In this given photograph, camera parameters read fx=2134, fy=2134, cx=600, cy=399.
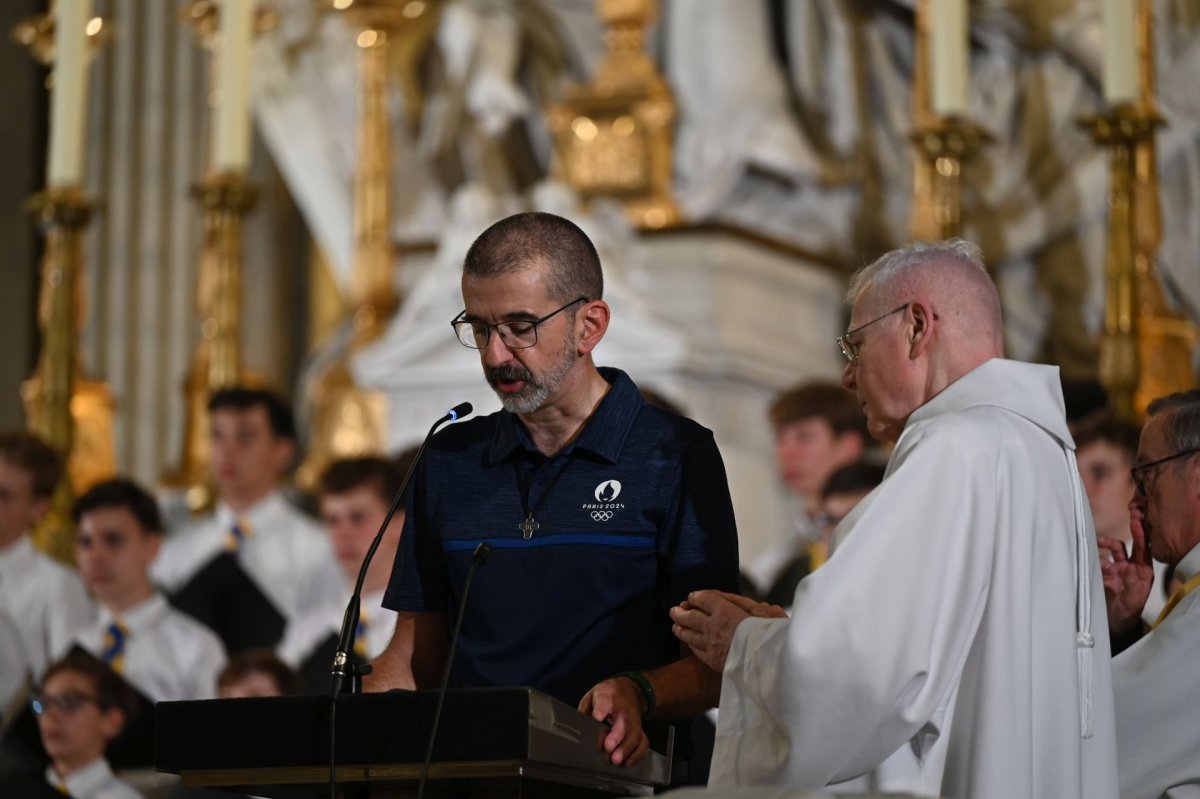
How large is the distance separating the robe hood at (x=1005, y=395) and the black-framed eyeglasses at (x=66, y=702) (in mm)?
3382

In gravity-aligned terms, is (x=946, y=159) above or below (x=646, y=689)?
above

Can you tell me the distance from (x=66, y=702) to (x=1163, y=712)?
3.42m

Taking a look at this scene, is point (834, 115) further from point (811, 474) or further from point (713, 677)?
point (713, 677)

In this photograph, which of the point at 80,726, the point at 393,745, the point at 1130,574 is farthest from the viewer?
the point at 80,726

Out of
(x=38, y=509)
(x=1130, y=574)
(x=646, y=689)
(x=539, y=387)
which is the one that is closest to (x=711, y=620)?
(x=646, y=689)

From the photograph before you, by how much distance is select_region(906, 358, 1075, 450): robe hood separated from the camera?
3.56m

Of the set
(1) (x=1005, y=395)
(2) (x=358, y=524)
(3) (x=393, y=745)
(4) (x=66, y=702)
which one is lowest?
(3) (x=393, y=745)

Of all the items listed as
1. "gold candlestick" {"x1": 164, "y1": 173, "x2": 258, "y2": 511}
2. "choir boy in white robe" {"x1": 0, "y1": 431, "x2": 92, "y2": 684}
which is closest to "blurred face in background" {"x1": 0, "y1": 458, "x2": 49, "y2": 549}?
"choir boy in white robe" {"x1": 0, "y1": 431, "x2": 92, "y2": 684}

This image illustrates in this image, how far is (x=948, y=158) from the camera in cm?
643

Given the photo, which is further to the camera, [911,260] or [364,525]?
[364,525]

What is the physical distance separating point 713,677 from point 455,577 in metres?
0.50

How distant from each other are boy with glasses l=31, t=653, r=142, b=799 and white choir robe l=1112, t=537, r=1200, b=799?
10.3 feet

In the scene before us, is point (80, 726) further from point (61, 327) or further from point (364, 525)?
point (61, 327)

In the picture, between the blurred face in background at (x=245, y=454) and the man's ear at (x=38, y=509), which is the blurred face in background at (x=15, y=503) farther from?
the blurred face in background at (x=245, y=454)
